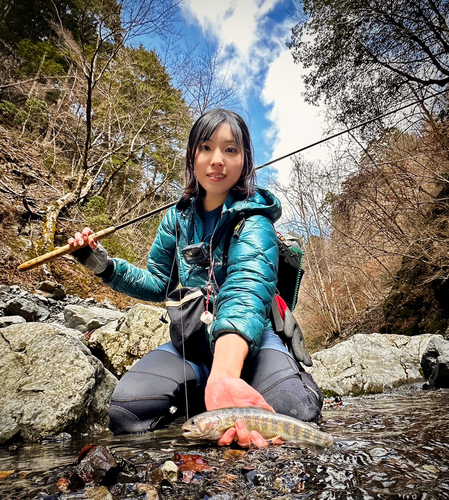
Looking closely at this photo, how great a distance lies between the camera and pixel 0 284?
719 cm

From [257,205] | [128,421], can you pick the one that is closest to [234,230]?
[257,205]

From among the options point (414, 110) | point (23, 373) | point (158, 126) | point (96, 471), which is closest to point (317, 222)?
point (414, 110)

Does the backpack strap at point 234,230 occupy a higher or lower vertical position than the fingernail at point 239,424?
higher

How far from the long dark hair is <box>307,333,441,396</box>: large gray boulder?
4.93m

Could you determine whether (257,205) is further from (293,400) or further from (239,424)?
(239,424)

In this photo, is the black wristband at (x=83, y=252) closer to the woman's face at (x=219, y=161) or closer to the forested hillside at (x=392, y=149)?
the woman's face at (x=219, y=161)

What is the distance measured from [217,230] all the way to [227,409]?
133 cm

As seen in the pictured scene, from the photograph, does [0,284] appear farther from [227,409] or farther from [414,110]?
[414,110]

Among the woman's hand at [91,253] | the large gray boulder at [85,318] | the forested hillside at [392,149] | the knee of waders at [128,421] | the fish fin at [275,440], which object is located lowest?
the knee of waders at [128,421]

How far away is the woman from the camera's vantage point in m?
1.81

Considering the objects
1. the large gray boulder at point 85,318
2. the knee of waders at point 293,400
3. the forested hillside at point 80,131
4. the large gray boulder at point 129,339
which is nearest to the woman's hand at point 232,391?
the knee of waders at point 293,400

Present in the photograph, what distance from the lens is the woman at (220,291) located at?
5.92 ft

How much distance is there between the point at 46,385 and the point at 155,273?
4.32 feet

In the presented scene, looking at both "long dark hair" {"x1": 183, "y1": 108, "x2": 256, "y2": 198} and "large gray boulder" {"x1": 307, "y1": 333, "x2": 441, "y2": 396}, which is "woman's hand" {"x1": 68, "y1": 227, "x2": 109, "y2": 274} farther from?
"large gray boulder" {"x1": 307, "y1": 333, "x2": 441, "y2": 396}
